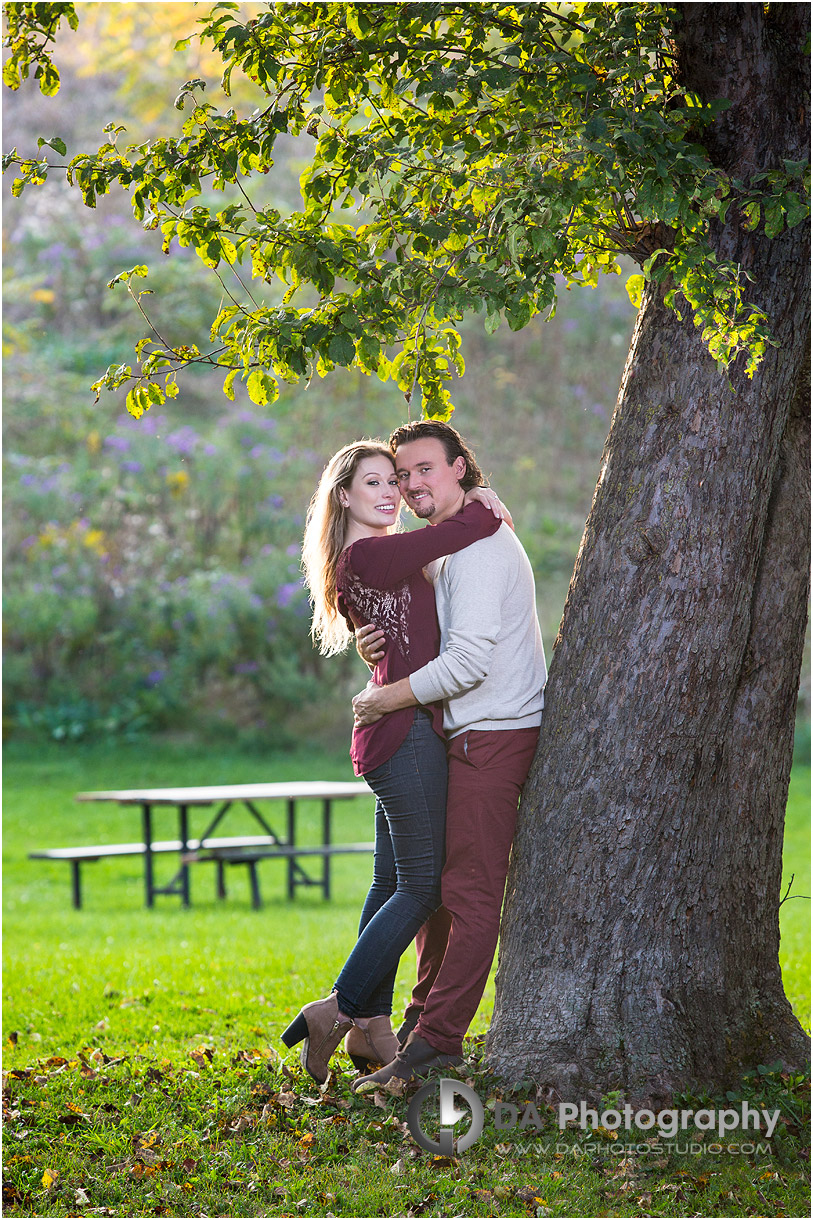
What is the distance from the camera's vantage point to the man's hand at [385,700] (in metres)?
3.60

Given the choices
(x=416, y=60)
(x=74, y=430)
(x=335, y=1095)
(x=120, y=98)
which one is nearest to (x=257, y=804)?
(x=74, y=430)

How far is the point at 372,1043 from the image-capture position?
372 centimetres

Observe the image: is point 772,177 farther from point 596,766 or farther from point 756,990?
point 756,990

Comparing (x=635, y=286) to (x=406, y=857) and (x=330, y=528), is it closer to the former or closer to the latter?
(x=330, y=528)

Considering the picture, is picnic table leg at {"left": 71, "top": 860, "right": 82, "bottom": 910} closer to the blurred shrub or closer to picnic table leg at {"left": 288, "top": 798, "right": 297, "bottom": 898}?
picnic table leg at {"left": 288, "top": 798, "right": 297, "bottom": 898}

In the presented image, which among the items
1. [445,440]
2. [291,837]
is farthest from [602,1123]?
[291,837]

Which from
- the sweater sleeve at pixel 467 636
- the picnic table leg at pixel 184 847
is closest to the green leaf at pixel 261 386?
the sweater sleeve at pixel 467 636

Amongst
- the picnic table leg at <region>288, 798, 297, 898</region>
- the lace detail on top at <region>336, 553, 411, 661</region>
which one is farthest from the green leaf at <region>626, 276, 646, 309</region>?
the picnic table leg at <region>288, 798, 297, 898</region>

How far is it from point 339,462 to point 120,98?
677 inches

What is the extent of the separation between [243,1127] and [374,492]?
2.00 metres

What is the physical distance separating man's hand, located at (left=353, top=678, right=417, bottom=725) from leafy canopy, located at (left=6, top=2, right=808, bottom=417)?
1.02 metres

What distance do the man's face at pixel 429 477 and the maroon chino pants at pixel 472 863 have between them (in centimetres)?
76

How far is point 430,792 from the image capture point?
3.62 metres

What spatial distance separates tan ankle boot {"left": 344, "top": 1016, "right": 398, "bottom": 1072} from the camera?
3.70 meters
